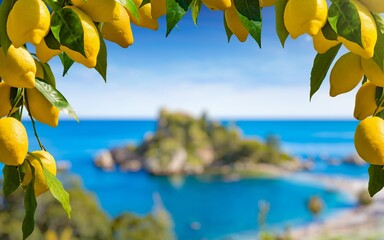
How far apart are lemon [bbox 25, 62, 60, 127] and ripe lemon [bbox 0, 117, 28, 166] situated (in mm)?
26

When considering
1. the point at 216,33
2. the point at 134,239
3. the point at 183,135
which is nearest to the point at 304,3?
the point at 134,239

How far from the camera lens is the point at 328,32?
0.95 ft

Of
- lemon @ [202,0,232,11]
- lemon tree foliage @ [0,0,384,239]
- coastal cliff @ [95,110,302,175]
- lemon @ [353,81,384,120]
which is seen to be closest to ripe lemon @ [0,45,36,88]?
lemon tree foliage @ [0,0,384,239]

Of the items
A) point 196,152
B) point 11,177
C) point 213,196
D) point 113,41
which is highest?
point 113,41

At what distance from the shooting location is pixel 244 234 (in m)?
8.91

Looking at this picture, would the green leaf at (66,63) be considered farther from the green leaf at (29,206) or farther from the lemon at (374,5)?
the lemon at (374,5)

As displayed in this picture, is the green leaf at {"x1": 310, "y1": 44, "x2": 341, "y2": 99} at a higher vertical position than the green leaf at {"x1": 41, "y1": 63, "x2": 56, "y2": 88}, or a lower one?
higher

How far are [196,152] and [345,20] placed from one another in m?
11.1

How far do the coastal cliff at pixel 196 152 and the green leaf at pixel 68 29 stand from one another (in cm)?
986

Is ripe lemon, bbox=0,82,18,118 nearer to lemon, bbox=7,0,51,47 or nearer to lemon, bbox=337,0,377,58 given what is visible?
lemon, bbox=7,0,51,47

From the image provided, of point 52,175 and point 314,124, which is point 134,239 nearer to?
point 52,175

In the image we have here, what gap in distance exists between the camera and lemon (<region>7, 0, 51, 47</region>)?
0.28m

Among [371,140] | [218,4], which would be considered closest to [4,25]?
[218,4]

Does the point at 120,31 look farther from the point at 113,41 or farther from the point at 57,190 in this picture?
the point at 57,190
